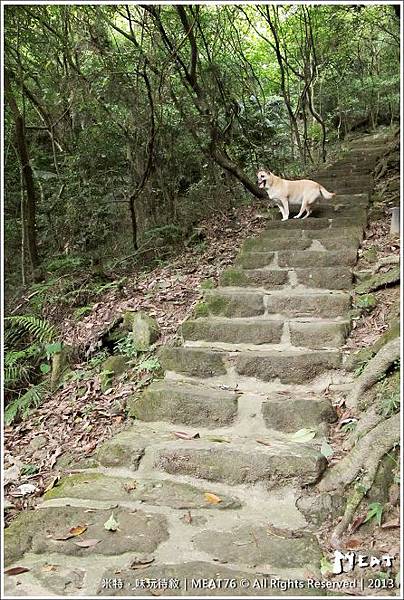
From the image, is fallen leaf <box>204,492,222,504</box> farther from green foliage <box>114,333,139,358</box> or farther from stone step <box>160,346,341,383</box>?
green foliage <box>114,333,139,358</box>

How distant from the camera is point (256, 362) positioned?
4.13 m

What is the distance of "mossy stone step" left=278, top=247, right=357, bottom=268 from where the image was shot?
5.46 meters

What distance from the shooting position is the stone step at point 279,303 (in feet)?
15.4

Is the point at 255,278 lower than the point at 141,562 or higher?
higher

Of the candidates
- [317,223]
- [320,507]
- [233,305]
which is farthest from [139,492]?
[317,223]

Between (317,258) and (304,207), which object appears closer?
(317,258)

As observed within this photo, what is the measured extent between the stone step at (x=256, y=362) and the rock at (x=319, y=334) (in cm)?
12

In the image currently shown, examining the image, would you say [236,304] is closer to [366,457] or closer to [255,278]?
[255,278]

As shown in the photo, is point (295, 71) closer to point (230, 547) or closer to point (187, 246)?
point (187, 246)

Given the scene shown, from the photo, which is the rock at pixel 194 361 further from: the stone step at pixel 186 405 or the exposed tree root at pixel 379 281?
the exposed tree root at pixel 379 281

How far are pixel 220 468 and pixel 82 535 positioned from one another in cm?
91

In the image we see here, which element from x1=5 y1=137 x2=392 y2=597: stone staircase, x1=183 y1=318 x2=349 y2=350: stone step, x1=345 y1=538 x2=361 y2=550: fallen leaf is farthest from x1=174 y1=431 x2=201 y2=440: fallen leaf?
x1=345 y1=538 x2=361 y2=550: fallen leaf

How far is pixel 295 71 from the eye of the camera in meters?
12.6

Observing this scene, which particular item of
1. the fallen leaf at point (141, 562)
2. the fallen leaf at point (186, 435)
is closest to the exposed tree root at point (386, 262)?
the fallen leaf at point (186, 435)
